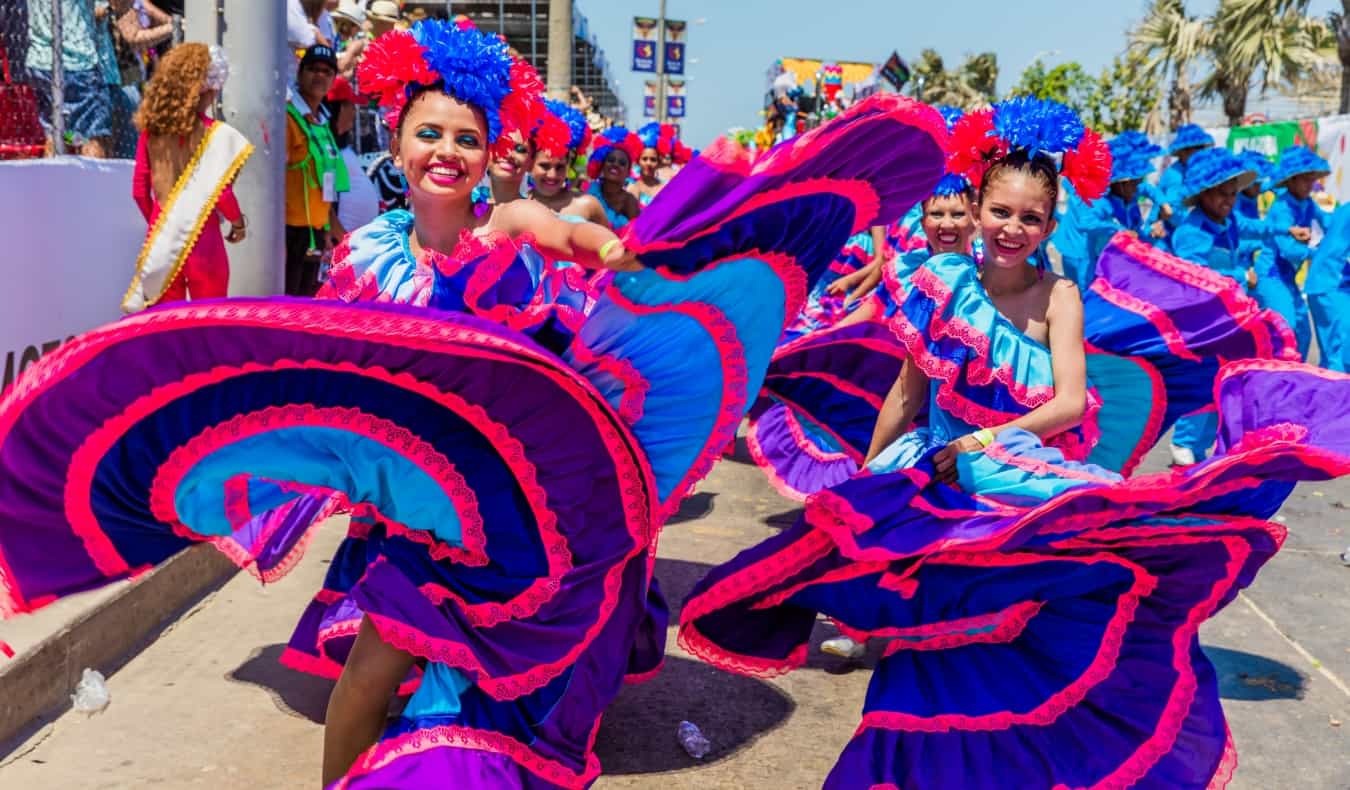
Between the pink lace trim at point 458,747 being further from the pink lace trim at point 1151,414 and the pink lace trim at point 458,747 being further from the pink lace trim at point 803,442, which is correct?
the pink lace trim at point 803,442

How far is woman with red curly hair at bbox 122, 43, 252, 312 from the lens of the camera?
5.93 m

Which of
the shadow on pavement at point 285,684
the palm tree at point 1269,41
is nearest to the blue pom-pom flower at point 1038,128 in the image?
the shadow on pavement at point 285,684

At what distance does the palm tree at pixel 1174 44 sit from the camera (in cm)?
3978

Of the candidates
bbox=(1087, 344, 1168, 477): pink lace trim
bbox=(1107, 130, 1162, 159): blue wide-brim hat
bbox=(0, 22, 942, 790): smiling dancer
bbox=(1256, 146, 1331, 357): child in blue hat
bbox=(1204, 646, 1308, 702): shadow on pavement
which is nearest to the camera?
bbox=(0, 22, 942, 790): smiling dancer

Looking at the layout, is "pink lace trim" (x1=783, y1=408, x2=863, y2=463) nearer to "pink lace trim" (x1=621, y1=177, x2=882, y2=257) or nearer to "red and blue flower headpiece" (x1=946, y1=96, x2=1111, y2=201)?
"red and blue flower headpiece" (x1=946, y1=96, x2=1111, y2=201)

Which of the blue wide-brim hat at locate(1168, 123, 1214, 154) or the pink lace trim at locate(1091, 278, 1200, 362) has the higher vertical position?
the blue wide-brim hat at locate(1168, 123, 1214, 154)

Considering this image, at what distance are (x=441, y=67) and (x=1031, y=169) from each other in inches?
60.0

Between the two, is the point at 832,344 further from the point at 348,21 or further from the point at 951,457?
the point at 348,21

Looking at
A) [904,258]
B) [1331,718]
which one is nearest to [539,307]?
[904,258]

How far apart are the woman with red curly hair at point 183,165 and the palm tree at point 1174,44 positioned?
38257mm

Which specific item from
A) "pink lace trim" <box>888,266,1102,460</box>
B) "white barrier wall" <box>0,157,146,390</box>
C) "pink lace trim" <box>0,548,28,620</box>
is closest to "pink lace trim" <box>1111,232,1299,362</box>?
"pink lace trim" <box>888,266,1102,460</box>

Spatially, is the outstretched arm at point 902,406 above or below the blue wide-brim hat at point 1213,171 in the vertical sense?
below

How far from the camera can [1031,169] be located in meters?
3.60

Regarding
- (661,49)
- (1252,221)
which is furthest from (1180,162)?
(661,49)
